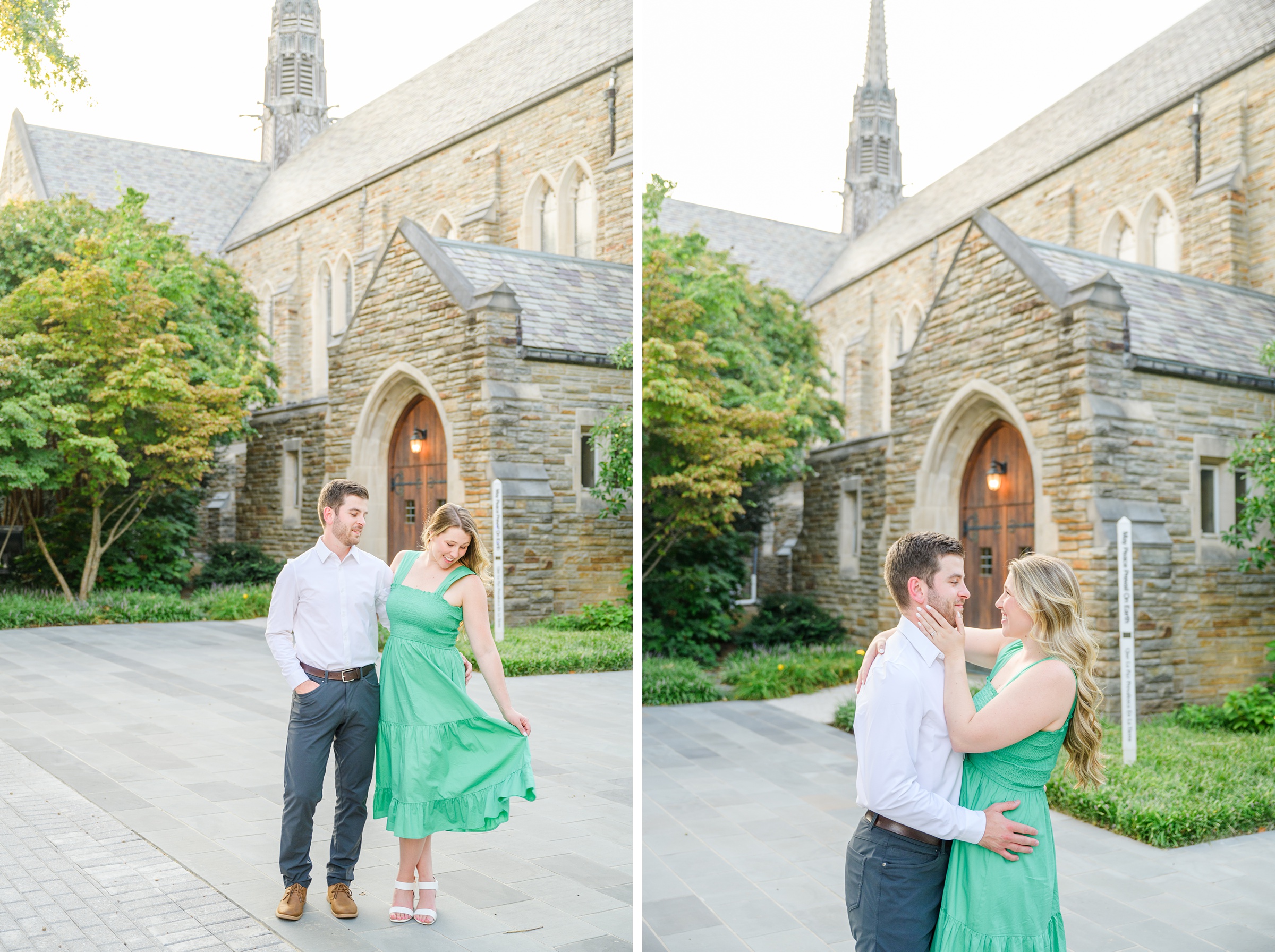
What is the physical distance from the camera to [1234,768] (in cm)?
446

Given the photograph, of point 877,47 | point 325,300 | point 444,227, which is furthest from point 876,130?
point 325,300

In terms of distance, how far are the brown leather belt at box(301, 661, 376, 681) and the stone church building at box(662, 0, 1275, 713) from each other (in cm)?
389

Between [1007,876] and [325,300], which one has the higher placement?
[325,300]

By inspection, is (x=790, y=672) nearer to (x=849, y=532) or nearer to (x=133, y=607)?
(x=849, y=532)

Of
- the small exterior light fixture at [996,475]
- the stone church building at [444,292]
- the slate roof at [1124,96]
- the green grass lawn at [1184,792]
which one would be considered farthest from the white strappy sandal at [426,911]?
the slate roof at [1124,96]

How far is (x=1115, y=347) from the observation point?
19.6 ft

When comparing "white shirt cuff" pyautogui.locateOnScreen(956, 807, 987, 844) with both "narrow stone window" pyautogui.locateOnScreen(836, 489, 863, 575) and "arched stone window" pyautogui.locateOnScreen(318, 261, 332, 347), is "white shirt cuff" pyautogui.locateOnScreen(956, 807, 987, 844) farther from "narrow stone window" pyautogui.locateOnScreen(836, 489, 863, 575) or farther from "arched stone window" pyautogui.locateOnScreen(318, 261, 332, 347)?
"narrow stone window" pyautogui.locateOnScreen(836, 489, 863, 575)

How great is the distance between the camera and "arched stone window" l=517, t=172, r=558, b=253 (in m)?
3.80

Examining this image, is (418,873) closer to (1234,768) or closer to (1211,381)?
(1234,768)

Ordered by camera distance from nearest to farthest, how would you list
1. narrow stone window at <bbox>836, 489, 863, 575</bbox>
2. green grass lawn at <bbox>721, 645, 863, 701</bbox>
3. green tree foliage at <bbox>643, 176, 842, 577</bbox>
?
green tree foliage at <bbox>643, 176, 842, 577</bbox> → green grass lawn at <bbox>721, 645, 863, 701</bbox> → narrow stone window at <bbox>836, 489, 863, 575</bbox>

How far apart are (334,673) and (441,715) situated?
35cm

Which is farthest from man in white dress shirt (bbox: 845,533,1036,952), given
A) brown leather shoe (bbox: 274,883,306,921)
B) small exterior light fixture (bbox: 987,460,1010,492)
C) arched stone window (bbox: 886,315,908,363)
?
arched stone window (bbox: 886,315,908,363)

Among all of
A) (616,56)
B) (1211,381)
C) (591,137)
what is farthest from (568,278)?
(1211,381)

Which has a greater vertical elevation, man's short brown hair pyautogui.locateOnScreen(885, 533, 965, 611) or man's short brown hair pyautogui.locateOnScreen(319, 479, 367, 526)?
man's short brown hair pyautogui.locateOnScreen(319, 479, 367, 526)
